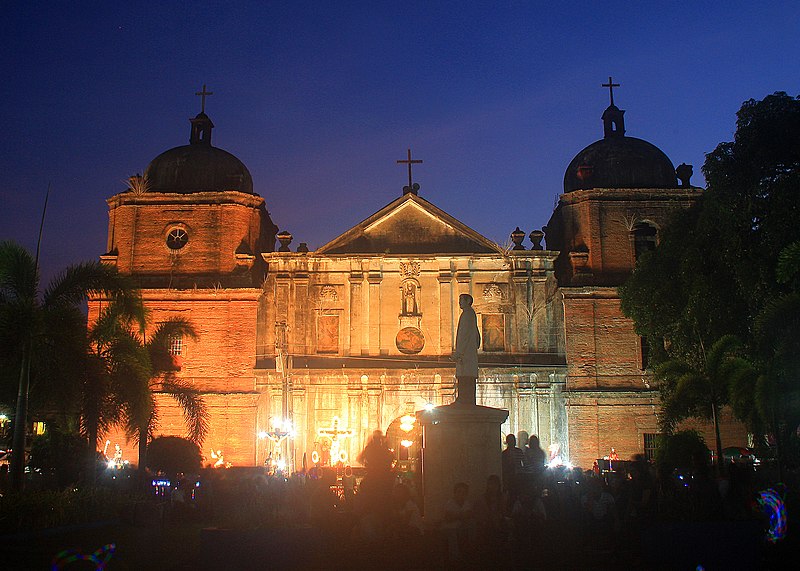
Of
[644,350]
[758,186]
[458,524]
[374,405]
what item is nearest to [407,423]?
[374,405]

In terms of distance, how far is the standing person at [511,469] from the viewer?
13829 mm

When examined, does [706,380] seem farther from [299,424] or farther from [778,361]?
[299,424]

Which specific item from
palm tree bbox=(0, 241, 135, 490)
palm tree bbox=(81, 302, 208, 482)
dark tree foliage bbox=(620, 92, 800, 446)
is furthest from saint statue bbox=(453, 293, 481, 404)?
palm tree bbox=(81, 302, 208, 482)

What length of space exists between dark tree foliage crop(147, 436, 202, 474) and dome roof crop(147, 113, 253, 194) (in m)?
10.00

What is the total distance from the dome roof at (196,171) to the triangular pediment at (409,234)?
528cm

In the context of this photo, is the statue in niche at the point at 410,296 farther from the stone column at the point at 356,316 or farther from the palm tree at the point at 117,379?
the palm tree at the point at 117,379

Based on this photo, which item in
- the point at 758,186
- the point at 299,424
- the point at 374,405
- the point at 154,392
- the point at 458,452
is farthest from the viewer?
the point at 374,405

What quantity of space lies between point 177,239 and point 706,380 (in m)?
20.1

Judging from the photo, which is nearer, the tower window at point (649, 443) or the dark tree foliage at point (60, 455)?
the dark tree foliage at point (60, 455)

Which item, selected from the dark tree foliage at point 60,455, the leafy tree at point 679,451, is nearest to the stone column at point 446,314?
the leafy tree at point 679,451

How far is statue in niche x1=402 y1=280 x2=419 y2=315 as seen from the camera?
3170cm

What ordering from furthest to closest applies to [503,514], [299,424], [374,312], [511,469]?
[374,312], [299,424], [511,469], [503,514]

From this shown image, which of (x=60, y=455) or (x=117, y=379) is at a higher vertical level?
(x=117, y=379)

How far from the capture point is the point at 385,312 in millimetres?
31750
